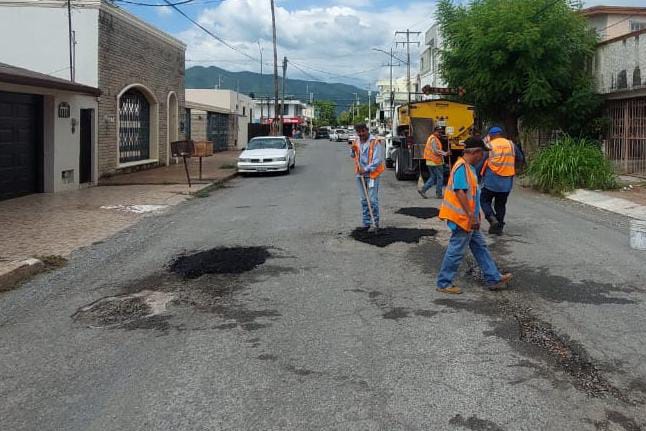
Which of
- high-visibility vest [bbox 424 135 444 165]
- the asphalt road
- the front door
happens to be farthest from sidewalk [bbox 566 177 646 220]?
the front door

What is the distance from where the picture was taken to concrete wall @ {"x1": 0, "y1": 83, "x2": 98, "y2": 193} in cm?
1569

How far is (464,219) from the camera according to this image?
22.1ft

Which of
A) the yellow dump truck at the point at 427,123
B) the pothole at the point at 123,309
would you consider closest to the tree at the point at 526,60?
the yellow dump truck at the point at 427,123

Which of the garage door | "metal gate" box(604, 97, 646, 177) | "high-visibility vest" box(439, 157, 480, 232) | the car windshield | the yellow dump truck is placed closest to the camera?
"high-visibility vest" box(439, 157, 480, 232)

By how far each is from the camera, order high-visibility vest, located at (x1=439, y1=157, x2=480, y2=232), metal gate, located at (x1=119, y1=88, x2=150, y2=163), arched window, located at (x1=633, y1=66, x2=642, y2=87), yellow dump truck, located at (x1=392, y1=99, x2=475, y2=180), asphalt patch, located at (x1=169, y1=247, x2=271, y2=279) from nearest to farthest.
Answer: high-visibility vest, located at (x1=439, y1=157, x2=480, y2=232), asphalt patch, located at (x1=169, y1=247, x2=271, y2=279), arched window, located at (x1=633, y1=66, x2=642, y2=87), yellow dump truck, located at (x1=392, y1=99, x2=475, y2=180), metal gate, located at (x1=119, y1=88, x2=150, y2=163)

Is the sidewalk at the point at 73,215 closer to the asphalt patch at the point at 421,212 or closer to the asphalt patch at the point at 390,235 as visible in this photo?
the asphalt patch at the point at 390,235

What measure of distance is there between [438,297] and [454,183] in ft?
3.74

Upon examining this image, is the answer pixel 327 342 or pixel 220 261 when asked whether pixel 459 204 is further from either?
pixel 220 261

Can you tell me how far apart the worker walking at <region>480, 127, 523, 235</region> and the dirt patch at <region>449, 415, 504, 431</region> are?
21.8 feet

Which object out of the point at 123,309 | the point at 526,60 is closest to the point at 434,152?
A: the point at 526,60

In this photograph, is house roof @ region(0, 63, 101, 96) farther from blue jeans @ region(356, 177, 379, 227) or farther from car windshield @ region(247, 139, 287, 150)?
car windshield @ region(247, 139, 287, 150)

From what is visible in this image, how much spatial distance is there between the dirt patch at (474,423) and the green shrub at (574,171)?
1407 cm

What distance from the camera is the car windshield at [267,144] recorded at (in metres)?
24.2

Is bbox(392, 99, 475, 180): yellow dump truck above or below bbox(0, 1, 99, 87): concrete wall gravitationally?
below
